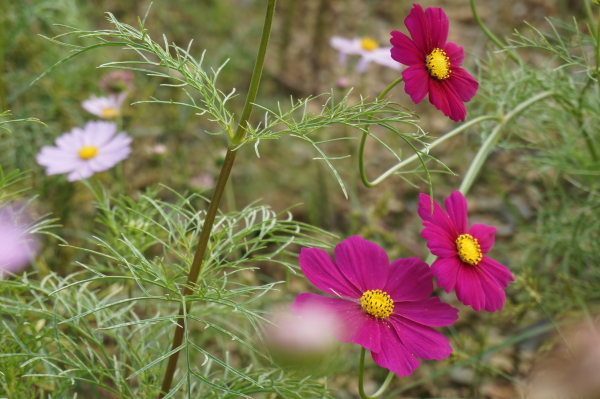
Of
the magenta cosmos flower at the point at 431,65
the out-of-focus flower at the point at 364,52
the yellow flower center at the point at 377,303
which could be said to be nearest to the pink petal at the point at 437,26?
the magenta cosmos flower at the point at 431,65

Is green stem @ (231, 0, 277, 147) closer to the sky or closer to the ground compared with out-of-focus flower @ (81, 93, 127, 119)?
closer to the ground

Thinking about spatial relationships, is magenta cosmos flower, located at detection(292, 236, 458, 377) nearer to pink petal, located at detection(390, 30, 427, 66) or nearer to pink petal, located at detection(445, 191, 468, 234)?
pink petal, located at detection(445, 191, 468, 234)

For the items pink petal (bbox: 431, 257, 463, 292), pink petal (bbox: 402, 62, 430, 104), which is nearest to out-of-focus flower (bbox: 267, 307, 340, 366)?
pink petal (bbox: 431, 257, 463, 292)

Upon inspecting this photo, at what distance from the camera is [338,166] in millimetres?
1645

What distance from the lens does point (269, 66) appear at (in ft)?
6.82

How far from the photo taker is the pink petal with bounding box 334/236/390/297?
1.87 ft

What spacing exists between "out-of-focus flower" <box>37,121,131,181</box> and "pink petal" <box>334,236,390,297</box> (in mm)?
553

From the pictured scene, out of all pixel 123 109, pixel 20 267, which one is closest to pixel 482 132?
pixel 20 267

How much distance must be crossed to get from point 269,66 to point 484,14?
83 centimetres

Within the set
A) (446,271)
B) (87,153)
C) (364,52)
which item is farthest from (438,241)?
(364,52)

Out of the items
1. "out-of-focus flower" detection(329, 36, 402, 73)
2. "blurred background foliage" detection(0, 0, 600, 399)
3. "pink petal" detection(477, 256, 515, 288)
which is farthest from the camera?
"out-of-focus flower" detection(329, 36, 402, 73)

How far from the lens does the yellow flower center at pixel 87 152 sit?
3.40 ft

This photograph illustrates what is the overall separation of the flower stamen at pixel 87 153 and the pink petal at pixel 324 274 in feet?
2.11

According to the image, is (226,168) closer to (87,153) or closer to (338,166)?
(87,153)
